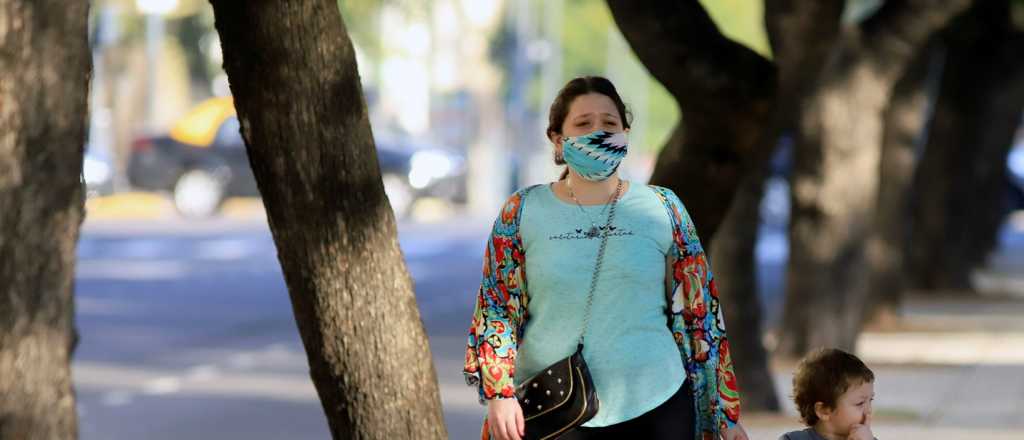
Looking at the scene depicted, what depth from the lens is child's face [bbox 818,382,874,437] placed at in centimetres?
488

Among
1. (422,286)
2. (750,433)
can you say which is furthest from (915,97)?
(750,433)

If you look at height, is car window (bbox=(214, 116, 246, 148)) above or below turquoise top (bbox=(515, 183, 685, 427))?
above

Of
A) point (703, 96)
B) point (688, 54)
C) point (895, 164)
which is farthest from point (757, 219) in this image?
point (895, 164)

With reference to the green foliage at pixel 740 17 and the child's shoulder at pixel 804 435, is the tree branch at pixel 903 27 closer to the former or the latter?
the child's shoulder at pixel 804 435

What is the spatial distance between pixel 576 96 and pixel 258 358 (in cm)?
1160

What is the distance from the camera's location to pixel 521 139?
64.3 metres

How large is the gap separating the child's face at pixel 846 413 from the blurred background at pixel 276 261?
1153mm

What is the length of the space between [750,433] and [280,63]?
598 cm

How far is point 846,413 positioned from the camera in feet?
16.0

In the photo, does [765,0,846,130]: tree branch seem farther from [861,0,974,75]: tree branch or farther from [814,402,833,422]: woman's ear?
[814,402,833,422]: woman's ear

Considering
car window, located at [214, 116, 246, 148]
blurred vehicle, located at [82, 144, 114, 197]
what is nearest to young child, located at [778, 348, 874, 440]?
car window, located at [214, 116, 246, 148]

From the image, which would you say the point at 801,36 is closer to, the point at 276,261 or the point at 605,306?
the point at 605,306

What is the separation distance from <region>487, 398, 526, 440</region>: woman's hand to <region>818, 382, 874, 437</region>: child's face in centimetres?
66

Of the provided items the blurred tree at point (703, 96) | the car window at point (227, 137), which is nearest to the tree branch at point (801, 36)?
the blurred tree at point (703, 96)
